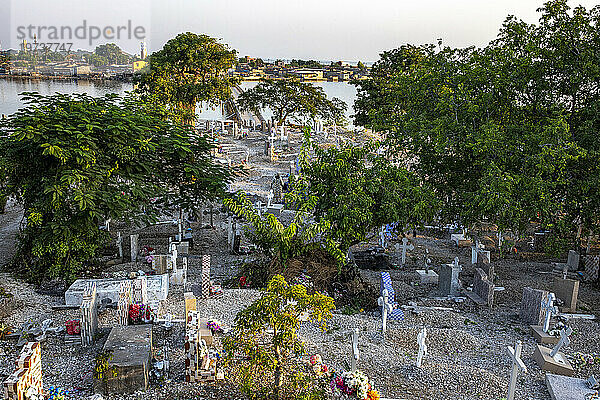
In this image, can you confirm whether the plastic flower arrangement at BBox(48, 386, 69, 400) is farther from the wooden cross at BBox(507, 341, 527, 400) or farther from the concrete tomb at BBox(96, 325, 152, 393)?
the wooden cross at BBox(507, 341, 527, 400)

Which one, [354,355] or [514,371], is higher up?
[514,371]

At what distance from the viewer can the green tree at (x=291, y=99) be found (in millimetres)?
47000

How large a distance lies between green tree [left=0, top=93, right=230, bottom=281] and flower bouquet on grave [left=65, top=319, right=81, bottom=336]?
128 inches

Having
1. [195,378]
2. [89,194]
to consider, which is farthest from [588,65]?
[89,194]

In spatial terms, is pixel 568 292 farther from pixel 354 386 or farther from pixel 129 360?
pixel 129 360

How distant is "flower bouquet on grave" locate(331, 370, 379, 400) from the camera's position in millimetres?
7816

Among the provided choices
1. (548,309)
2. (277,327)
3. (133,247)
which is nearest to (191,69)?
(133,247)

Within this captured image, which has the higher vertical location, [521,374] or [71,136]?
[71,136]

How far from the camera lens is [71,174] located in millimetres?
12555

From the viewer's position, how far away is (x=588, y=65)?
1259cm

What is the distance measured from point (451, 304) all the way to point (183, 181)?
366 inches

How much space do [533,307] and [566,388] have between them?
3.18 meters

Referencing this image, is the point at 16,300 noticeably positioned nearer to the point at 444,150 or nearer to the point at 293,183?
the point at 293,183

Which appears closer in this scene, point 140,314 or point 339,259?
point 140,314
